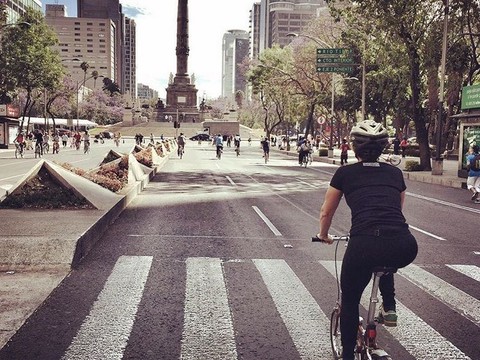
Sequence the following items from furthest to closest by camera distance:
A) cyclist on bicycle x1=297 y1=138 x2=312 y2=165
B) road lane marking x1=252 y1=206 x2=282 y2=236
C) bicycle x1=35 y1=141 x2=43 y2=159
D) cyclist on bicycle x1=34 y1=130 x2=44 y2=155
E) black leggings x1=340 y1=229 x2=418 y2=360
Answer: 1. bicycle x1=35 y1=141 x2=43 y2=159
2. cyclist on bicycle x1=34 y1=130 x2=44 y2=155
3. cyclist on bicycle x1=297 y1=138 x2=312 y2=165
4. road lane marking x1=252 y1=206 x2=282 y2=236
5. black leggings x1=340 y1=229 x2=418 y2=360

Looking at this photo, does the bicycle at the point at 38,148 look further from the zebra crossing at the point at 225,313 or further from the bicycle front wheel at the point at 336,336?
the bicycle front wheel at the point at 336,336

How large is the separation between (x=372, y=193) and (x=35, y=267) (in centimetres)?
509

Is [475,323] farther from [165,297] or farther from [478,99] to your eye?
[478,99]

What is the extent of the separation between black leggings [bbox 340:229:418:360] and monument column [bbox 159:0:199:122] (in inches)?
3670

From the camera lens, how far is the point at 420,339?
4.44m

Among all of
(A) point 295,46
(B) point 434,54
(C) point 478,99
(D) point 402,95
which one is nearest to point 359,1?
(B) point 434,54

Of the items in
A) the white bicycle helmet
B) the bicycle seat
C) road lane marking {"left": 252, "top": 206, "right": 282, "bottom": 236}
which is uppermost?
the white bicycle helmet

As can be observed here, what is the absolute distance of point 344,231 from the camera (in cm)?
968

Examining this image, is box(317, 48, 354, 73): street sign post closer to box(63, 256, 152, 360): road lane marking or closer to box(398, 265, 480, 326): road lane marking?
box(398, 265, 480, 326): road lane marking

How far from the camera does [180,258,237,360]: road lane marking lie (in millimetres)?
4130

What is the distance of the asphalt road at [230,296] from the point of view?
4.23 metres

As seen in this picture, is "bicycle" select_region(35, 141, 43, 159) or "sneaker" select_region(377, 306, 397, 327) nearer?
"sneaker" select_region(377, 306, 397, 327)

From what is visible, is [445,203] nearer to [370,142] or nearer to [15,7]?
[370,142]

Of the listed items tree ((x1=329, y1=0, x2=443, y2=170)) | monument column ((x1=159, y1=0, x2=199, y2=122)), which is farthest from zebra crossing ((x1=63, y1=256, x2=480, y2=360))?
monument column ((x1=159, y1=0, x2=199, y2=122))
